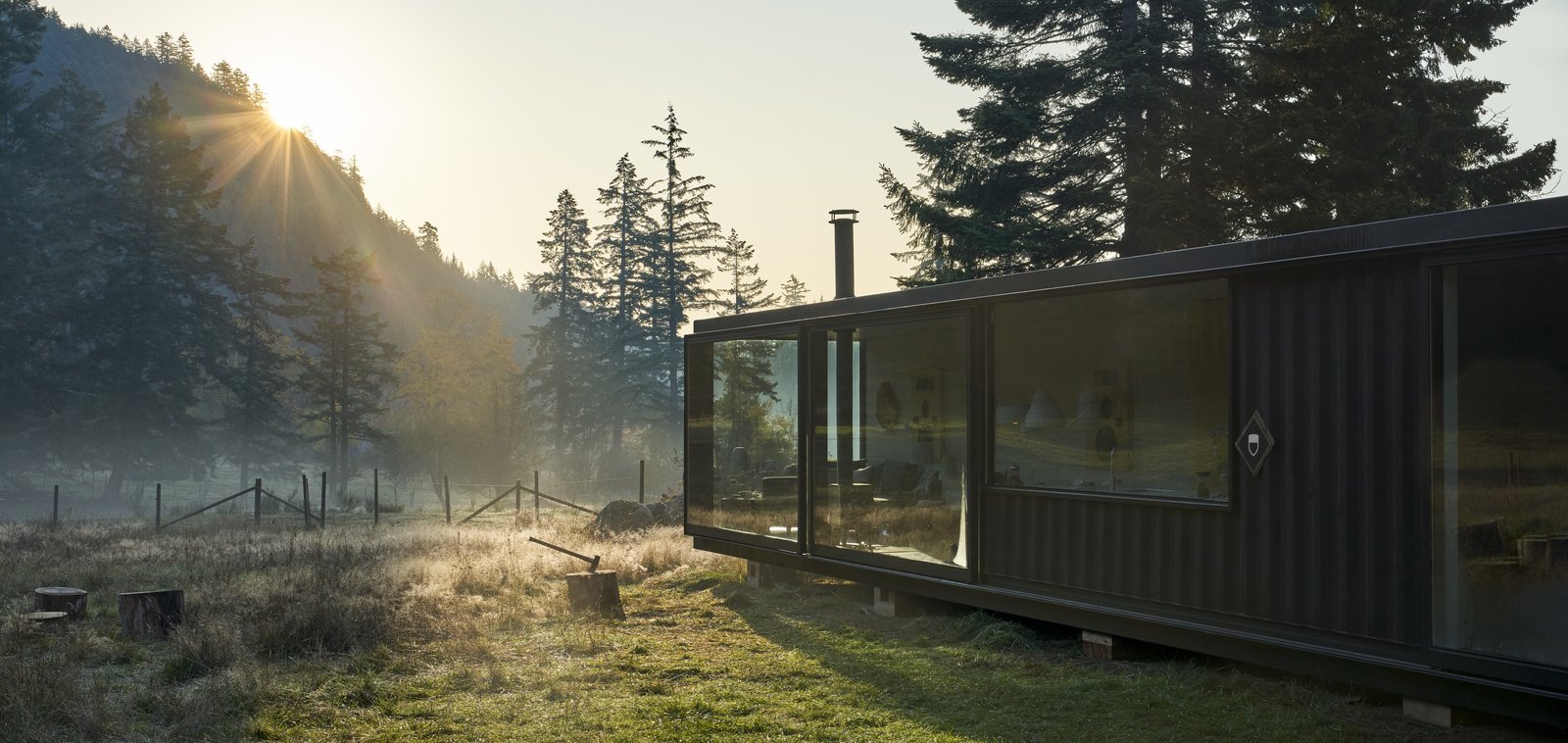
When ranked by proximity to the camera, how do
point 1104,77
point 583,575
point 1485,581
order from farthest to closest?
point 1104,77, point 583,575, point 1485,581

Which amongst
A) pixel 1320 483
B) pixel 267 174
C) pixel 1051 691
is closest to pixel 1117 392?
pixel 1320 483

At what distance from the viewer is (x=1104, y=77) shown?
21094 mm

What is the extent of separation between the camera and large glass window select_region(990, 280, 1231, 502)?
25.0 feet

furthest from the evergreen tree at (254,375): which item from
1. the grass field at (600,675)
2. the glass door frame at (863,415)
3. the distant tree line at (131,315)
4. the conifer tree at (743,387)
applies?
the glass door frame at (863,415)

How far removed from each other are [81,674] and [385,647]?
6.36 feet

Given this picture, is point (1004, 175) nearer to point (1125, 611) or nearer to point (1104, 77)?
point (1104, 77)

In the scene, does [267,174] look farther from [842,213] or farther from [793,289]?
[842,213]

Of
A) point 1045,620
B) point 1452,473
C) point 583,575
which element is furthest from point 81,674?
point 1452,473

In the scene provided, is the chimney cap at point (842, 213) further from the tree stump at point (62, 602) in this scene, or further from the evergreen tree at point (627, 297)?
the evergreen tree at point (627, 297)

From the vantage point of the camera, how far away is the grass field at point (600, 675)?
262 inches

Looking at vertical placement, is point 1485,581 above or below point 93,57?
below

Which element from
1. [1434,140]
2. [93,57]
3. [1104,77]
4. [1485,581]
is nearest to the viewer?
[1485,581]

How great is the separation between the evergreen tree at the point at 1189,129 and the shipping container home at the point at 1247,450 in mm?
10420

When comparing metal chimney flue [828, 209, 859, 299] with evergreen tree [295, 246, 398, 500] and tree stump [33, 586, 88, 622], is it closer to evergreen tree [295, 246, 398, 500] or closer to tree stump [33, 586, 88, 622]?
tree stump [33, 586, 88, 622]
